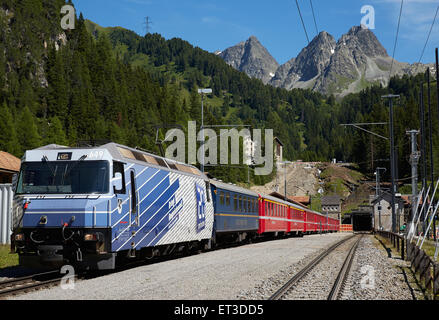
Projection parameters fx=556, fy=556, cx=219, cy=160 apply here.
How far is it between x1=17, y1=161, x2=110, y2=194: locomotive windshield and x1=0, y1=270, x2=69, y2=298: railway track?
2.35 meters

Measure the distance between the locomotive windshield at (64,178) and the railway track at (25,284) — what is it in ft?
7.70

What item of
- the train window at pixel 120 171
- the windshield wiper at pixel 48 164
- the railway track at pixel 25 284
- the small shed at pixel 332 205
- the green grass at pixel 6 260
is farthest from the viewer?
the small shed at pixel 332 205

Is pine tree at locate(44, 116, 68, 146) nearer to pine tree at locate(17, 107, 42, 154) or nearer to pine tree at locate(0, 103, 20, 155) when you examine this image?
pine tree at locate(17, 107, 42, 154)

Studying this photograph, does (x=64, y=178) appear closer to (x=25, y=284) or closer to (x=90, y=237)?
(x=90, y=237)

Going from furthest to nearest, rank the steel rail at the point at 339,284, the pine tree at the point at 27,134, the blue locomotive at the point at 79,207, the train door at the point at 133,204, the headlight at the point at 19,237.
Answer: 1. the pine tree at the point at 27,134
2. the train door at the point at 133,204
3. the headlight at the point at 19,237
4. the blue locomotive at the point at 79,207
5. the steel rail at the point at 339,284

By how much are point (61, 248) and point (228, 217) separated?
16.0 m

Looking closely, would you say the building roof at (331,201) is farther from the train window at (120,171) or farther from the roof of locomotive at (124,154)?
the train window at (120,171)

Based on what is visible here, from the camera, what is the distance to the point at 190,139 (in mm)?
134125

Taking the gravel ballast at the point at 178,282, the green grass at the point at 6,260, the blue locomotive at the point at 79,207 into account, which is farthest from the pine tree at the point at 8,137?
the blue locomotive at the point at 79,207

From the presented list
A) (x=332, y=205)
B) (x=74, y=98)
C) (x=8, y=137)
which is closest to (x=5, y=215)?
(x=8, y=137)

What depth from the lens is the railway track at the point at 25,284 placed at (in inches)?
482

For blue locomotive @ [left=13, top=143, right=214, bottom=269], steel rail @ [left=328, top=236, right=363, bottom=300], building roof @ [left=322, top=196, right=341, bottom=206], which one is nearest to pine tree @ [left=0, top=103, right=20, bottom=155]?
building roof @ [left=322, top=196, right=341, bottom=206]

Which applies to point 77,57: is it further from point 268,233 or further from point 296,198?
point 268,233

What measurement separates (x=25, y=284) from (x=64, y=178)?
296 cm
